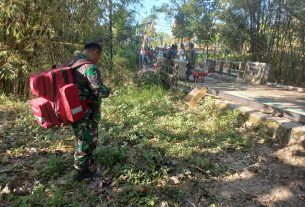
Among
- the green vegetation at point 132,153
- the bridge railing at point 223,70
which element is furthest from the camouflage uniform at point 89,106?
the bridge railing at point 223,70

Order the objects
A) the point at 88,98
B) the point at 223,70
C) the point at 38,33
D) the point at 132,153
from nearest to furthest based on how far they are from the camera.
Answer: the point at 88,98, the point at 132,153, the point at 38,33, the point at 223,70

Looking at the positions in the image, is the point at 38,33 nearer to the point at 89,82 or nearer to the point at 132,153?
the point at 132,153

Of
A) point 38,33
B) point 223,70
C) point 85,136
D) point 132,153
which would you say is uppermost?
point 38,33

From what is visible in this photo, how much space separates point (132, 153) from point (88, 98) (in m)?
1.36

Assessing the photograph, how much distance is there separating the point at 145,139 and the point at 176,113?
5.70 ft

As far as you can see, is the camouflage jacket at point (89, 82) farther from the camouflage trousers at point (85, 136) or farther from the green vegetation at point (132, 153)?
the green vegetation at point (132, 153)

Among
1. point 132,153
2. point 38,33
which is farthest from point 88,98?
point 38,33

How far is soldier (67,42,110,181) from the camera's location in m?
3.17

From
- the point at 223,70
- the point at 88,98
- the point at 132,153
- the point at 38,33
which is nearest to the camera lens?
the point at 88,98

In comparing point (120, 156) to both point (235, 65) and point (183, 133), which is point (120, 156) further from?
point (235, 65)

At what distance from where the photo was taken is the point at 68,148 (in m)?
4.67

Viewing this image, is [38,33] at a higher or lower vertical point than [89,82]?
higher

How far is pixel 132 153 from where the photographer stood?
4.35 meters

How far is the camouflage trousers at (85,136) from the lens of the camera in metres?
3.38
